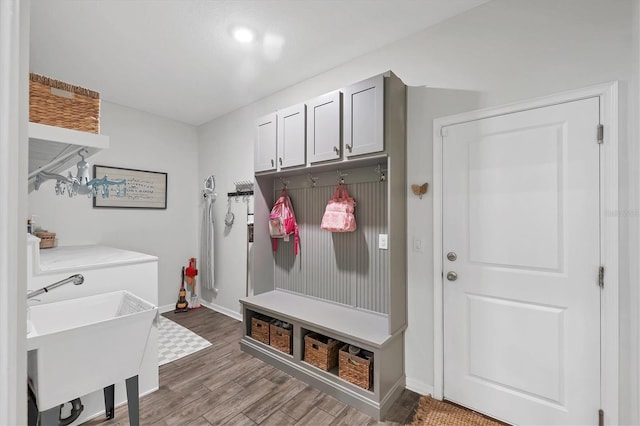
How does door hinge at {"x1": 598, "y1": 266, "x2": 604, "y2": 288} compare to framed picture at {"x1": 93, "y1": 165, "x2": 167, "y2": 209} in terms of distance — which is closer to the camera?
door hinge at {"x1": 598, "y1": 266, "x2": 604, "y2": 288}

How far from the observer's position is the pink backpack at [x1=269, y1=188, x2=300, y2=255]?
115 inches

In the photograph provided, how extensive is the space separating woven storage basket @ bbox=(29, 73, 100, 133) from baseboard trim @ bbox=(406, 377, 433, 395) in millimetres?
2510

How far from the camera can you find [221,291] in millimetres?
4004

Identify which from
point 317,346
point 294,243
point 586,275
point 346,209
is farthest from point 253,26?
Answer: point 586,275

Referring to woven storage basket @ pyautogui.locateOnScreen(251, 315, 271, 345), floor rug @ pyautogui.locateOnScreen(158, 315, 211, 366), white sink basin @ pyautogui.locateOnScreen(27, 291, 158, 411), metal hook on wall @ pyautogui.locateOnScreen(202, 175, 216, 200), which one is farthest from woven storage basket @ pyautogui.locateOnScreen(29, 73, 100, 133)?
metal hook on wall @ pyautogui.locateOnScreen(202, 175, 216, 200)

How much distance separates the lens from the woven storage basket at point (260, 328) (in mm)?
2713

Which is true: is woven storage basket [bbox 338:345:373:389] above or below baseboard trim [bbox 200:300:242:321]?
above

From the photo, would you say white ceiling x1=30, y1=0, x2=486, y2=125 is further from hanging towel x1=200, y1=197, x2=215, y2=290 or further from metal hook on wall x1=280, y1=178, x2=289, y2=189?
hanging towel x1=200, y1=197, x2=215, y2=290

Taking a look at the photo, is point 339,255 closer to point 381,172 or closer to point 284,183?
point 381,172

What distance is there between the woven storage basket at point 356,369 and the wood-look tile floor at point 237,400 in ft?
0.60

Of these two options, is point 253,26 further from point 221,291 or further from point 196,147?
point 221,291

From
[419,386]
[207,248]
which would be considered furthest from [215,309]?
[419,386]

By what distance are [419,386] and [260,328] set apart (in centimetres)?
144

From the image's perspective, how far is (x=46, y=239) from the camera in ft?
9.70
